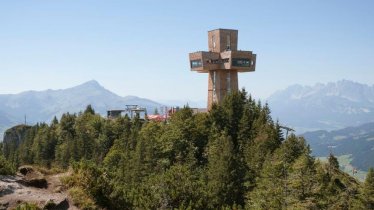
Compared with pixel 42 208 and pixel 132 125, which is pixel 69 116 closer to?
pixel 132 125

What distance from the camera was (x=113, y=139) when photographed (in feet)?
309

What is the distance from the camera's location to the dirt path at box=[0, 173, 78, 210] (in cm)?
2451

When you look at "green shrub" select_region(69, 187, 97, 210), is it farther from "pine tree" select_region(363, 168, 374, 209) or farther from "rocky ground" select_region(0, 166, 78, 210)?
"pine tree" select_region(363, 168, 374, 209)

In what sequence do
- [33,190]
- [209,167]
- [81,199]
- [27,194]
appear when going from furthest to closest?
[209,167]
[33,190]
[81,199]
[27,194]

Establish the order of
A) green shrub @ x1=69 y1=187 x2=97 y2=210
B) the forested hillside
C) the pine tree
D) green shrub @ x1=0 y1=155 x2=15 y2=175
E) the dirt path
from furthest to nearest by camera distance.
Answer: the pine tree, the forested hillside, green shrub @ x1=0 y1=155 x2=15 y2=175, green shrub @ x1=69 y1=187 x2=97 y2=210, the dirt path

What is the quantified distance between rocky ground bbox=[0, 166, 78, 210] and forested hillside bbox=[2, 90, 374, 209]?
0.96 meters

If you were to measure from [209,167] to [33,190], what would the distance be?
37940mm

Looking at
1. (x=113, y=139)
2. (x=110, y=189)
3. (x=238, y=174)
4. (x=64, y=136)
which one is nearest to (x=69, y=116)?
(x=64, y=136)

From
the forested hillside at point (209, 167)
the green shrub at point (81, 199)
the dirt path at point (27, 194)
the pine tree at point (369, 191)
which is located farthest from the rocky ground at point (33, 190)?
the pine tree at point (369, 191)

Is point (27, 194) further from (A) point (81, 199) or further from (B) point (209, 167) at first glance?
(B) point (209, 167)

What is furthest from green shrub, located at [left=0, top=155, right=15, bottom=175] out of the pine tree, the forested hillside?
the pine tree

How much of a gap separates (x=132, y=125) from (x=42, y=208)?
2656 inches

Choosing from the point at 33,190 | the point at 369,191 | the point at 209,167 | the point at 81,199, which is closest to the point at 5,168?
the point at 33,190

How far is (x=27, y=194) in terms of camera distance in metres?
25.6
